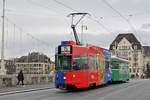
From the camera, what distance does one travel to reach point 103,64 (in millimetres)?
26641

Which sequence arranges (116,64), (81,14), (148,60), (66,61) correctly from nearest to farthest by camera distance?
(66,61) < (81,14) < (116,64) < (148,60)

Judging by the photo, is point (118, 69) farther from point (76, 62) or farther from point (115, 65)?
point (76, 62)

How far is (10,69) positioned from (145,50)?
13329 centimetres

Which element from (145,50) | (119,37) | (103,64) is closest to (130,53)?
(119,37)

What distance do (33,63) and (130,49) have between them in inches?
3858

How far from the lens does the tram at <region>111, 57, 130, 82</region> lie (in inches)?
1228

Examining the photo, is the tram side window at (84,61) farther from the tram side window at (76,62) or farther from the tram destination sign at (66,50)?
the tram destination sign at (66,50)

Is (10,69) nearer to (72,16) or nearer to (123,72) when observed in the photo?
(72,16)

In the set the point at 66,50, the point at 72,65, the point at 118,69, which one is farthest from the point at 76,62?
the point at 118,69

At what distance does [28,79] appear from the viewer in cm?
3275

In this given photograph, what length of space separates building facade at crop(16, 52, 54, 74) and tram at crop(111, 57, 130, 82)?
1010cm

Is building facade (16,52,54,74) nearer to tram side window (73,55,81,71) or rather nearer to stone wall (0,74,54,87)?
stone wall (0,74,54,87)

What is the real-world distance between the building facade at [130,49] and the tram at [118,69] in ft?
327

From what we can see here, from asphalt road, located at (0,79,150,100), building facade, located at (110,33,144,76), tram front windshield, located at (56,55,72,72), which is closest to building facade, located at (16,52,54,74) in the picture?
tram front windshield, located at (56,55,72,72)
